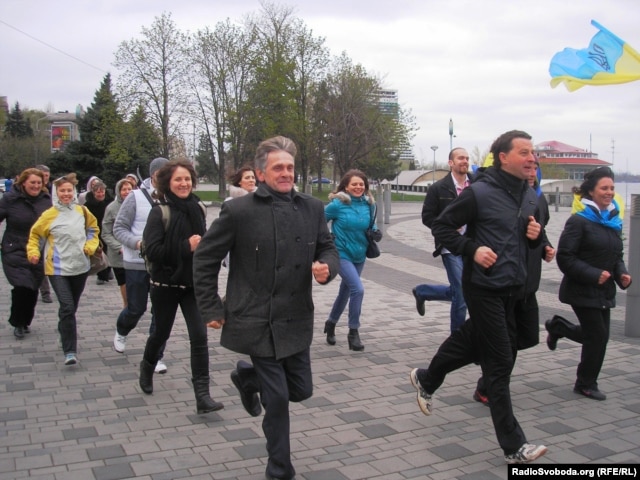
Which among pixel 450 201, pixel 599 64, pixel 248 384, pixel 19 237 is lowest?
pixel 248 384

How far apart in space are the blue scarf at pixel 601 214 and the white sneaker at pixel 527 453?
87.5 inches

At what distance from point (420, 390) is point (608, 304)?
1826 mm

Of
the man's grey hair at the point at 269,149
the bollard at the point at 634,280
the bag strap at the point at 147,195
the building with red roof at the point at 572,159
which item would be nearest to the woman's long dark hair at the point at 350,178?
the bag strap at the point at 147,195

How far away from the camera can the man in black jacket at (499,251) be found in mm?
4223

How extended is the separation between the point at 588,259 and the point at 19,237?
6.03m

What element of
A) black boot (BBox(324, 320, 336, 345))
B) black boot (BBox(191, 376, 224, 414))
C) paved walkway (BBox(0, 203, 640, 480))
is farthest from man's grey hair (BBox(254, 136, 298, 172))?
black boot (BBox(324, 320, 336, 345))

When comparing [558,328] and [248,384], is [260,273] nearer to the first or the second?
[248,384]

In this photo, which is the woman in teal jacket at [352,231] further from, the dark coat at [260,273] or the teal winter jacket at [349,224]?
the dark coat at [260,273]

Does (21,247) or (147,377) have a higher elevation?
(21,247)

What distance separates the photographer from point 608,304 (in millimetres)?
5629

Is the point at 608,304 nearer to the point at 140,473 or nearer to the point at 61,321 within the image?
the point at 140,473

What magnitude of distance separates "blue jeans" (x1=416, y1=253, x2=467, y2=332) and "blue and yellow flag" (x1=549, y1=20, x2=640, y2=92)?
1848 mm

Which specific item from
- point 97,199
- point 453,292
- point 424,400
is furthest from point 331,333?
point 97,199

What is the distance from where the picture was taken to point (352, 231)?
285 inches
